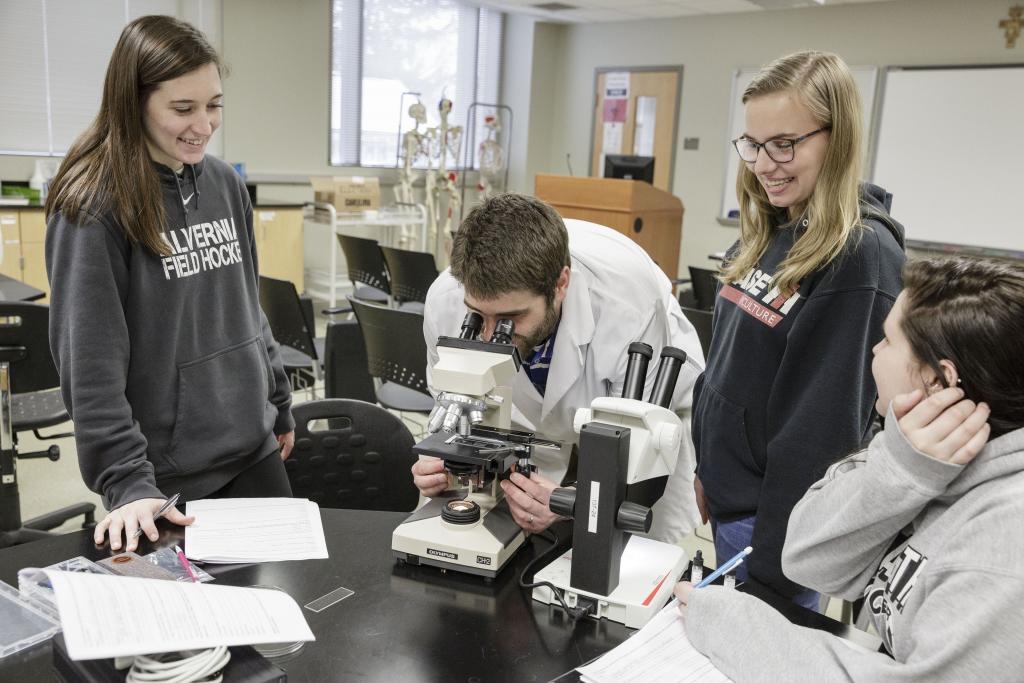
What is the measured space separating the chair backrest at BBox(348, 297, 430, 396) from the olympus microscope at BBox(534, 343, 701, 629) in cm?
145

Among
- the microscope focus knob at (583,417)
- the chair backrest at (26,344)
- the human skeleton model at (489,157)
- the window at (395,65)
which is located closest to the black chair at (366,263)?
the chair backrest at (26,344)

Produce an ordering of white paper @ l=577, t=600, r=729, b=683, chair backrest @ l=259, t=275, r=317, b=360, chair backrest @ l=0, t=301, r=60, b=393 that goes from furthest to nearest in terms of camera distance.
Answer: chair backrest @ l=259, t=275, r=317, b=360 < chair backrest @ l=0, t=301, r=60, b=393 < white paper @ l=577, t=600, r=729, b=683

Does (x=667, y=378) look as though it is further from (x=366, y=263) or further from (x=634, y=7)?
(x=634, y=7)

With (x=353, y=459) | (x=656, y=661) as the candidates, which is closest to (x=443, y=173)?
(x=353, y=459)

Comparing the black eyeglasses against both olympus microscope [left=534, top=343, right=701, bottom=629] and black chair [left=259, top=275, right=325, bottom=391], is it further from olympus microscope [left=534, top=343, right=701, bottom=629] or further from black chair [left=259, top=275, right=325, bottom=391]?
black chair [left=259, top=275, right=325, bottom=391]

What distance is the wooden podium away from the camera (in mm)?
3904

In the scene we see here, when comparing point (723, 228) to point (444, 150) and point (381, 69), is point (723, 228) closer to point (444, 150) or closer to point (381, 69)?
point (444, 150)

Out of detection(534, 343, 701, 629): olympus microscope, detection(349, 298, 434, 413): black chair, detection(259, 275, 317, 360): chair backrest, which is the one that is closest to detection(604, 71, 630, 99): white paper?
detection(259, 275, 317, 360): chair backrest

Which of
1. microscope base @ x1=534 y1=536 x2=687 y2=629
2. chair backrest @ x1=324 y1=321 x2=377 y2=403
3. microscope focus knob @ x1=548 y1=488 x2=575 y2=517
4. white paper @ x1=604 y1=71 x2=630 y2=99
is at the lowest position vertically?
chair backrest @ x1=324 y1=321 x2=377 y2=403

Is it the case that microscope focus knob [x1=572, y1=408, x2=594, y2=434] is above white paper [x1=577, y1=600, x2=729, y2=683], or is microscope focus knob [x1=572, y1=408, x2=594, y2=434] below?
above

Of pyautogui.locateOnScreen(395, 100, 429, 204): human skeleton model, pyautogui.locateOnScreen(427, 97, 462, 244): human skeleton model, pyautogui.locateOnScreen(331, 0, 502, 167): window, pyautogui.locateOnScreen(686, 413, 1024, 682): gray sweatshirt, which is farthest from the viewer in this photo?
pyautogui.locateOnScreen(331, 0, 502, 167): window

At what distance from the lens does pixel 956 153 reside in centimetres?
550

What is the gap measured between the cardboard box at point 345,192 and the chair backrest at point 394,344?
130 inches

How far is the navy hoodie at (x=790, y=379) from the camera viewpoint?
4.11 feet
